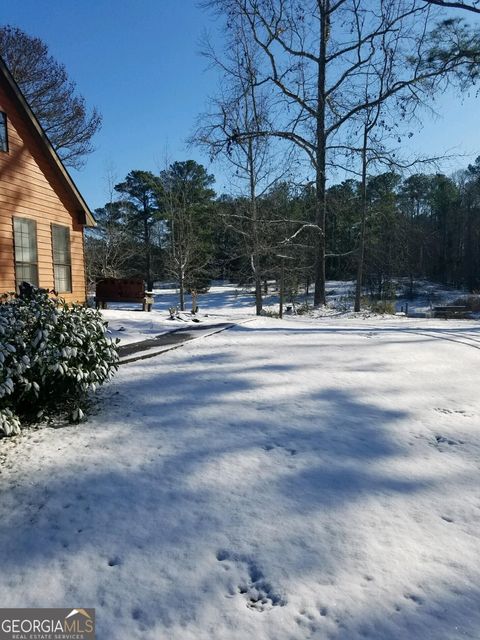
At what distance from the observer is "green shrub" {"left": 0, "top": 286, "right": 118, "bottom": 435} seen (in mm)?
3525

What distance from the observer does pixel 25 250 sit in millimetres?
9250

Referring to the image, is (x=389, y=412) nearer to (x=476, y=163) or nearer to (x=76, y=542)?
(x=76, y=542)

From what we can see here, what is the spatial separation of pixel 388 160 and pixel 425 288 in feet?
77.0

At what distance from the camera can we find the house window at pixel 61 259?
10.3 metres

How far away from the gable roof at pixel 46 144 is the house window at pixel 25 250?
63.0 inches

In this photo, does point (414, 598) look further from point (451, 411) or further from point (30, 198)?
point (30, 198)

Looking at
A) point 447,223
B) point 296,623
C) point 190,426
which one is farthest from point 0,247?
point 447,223

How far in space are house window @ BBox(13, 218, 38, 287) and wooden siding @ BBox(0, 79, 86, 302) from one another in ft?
0.36

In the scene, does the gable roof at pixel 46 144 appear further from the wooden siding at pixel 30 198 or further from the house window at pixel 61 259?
the house window at pixel 61 259

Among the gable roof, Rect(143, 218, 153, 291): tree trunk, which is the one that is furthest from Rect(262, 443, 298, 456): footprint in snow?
Rect(143, 218, 153, 291): tree trunk

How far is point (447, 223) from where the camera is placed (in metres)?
46.0

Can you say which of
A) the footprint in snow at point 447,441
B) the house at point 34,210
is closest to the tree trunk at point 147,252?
the house at point 34,210

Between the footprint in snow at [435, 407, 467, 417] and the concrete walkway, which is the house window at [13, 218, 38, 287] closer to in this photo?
the concrete walkway

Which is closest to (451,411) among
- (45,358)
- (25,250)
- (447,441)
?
(447,441)
